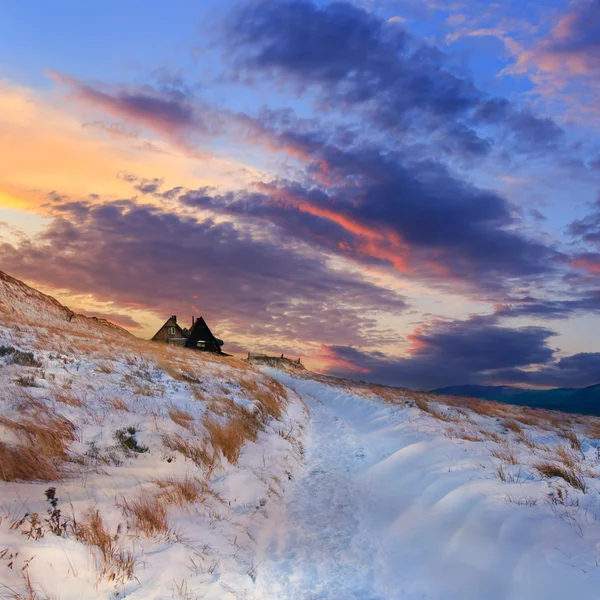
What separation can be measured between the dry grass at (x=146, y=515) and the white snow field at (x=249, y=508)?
0.07ft

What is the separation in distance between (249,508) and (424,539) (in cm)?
262

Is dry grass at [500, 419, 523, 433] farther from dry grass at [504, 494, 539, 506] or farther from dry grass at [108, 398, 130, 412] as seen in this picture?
dry grass at [108, 398, 130, 412]

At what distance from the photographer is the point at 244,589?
178 inches

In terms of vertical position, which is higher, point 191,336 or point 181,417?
point 191,336

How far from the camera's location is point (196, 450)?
8.11m

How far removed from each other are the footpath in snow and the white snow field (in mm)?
24

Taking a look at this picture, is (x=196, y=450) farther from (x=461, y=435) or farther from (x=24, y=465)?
(x=461, y=435)

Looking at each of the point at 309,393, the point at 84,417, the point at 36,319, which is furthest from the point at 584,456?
the point at 36,319

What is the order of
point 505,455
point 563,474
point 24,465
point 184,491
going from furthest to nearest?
1. point 505,455
2. point 563,474
3. point 184,491
4. point 24,465

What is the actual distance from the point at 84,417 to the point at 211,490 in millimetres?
3109

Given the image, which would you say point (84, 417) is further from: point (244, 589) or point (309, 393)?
point (309, 393)

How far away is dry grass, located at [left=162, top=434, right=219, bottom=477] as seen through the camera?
777 centimetres

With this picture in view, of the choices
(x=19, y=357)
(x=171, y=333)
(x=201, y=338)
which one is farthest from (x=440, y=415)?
(x=171, y=333)

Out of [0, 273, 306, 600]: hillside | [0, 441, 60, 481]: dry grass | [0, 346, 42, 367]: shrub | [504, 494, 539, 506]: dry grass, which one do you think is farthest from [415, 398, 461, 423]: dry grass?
[0, 441, 60, 481]: dry grass
